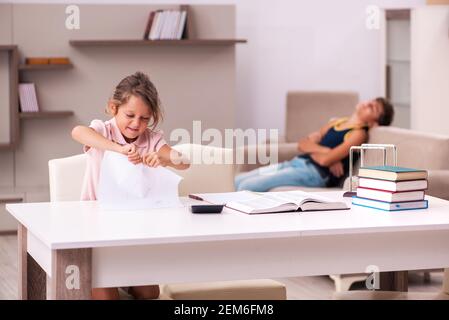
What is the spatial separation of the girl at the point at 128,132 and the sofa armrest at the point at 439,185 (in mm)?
1572

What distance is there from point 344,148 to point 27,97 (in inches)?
96.9

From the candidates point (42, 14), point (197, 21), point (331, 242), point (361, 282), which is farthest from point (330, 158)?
point (331, 242)

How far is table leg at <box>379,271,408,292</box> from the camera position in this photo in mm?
3355

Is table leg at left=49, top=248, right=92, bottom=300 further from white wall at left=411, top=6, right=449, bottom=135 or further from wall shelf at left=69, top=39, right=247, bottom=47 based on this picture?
white wall at left=411, top=6, right=449, bottom=135

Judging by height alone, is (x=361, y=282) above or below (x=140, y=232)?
below

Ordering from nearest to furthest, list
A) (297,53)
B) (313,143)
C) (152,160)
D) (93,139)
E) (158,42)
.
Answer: (152,160) → (93,139) → (313,143) → (158,42) → (297,53)

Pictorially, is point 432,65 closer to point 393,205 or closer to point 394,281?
point 394,281

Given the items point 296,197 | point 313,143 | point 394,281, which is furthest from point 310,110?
point 296,197

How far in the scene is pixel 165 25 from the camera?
666 cm

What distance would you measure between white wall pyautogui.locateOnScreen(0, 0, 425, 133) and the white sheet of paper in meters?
4.59

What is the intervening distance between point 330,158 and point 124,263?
3.33 meters

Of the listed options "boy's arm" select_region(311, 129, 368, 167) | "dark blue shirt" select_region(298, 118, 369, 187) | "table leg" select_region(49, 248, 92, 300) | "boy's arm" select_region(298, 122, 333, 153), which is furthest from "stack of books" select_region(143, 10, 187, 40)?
"table leg" select_region(49, 248, 92, 300)
